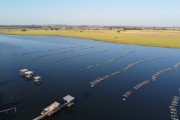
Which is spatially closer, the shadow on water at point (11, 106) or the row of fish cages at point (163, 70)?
the shadow on water at point (11, 106)

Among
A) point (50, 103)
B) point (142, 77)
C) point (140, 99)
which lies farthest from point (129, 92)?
point (50, 103)

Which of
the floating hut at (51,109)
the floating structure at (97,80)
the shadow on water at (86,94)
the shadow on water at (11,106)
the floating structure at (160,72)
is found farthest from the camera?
the floating structure at (160,72)

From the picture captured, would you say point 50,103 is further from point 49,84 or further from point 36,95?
→ point 49,84

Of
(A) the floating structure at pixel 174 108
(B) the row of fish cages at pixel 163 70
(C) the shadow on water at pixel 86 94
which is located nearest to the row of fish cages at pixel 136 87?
(B) the row of fish cages at pixel 163 70

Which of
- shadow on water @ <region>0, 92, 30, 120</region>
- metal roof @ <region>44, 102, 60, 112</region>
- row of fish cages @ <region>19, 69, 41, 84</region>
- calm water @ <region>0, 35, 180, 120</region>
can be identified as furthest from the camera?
row of fish cages @ <region>19, 69, 41, 84</region>

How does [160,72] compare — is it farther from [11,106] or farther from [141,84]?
[11,106]

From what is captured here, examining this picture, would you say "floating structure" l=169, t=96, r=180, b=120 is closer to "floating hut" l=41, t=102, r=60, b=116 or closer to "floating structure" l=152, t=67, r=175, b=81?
"floating structure" l=152, t=67, r=175, b=81

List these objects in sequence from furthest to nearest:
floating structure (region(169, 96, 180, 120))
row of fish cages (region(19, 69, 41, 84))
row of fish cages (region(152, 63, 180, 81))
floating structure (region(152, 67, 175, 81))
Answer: row of fish cages (region(152, 63, 180, 81)), floating structure (region(152, 67, 175, 81)), row of fish cages (region(19, 69, 41, 84)), floating structure (region(169, 96, 180, 120))

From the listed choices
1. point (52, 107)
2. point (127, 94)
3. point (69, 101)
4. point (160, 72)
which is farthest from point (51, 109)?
point (160, 72)

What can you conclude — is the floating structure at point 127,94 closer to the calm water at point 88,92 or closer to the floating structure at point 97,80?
the calm water at point 88,92

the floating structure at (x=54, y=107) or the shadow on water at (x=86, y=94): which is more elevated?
the floating structure at (x=54, y=107)

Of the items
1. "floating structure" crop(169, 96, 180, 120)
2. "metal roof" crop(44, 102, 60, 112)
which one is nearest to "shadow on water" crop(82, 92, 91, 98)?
"metal roof" crop(44, 102, 60, 112)
